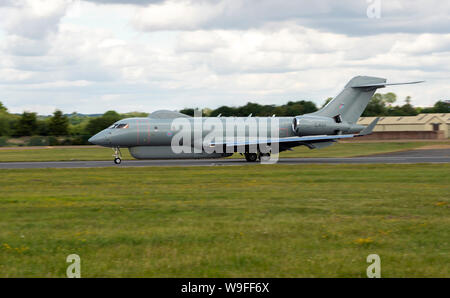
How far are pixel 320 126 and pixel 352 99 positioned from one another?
3641 millimetres

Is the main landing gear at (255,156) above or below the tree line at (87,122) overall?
below

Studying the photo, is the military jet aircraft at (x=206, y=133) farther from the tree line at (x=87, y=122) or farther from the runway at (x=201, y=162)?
the tree line at (x=87, y=122)

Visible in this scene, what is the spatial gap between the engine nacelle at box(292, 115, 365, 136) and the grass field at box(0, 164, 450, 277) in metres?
15.2

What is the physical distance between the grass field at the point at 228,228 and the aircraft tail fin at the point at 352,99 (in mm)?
17304

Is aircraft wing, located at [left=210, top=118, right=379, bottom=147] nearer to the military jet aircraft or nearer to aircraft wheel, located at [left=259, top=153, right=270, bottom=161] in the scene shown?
the military jet aircraft

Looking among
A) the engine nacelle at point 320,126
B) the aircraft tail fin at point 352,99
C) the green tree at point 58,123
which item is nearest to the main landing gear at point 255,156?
the engine nacelle at point 320,126

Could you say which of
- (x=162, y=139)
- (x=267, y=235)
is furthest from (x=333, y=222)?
(x=162, y=139)

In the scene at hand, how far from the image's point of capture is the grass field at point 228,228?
Answer: 29.8ft

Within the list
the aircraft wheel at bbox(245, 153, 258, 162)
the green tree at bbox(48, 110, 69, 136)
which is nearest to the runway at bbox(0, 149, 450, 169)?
the aircraft wheel at bbox(245, 153, 258, 162)

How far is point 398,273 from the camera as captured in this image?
860 centimetres

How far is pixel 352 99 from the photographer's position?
39594 millimetres

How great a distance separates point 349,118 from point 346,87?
7.66 ft

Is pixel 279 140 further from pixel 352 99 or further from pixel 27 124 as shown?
pixel 27 124
